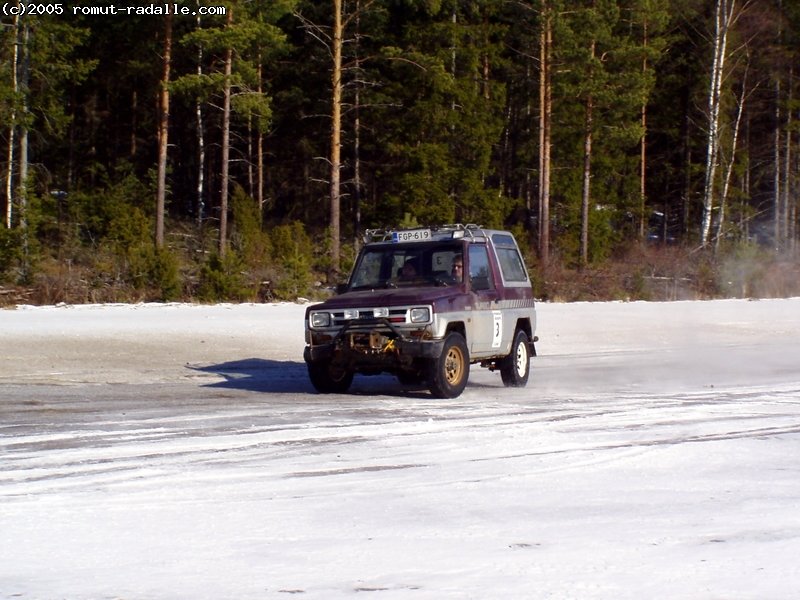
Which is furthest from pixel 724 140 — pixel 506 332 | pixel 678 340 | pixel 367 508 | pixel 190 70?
pixel 367 508

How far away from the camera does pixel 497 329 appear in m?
15.5

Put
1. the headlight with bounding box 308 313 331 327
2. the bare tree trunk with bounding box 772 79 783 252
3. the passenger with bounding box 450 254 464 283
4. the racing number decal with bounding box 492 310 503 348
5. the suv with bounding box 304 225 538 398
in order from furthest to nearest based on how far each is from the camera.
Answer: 1. the bare tree trunk with bounding box 772 79 783 252
2. the racing number decal with bounding box 492 310 503 348
3. the passenger with bounding box 450 254 464 283
4. the headlight with bounding box 308 313 331 327
5. the suv with bounding box 304 225 538 398

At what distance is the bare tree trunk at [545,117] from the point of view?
1756 inches

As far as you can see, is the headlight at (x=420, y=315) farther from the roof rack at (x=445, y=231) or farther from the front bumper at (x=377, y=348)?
the roof rack at (x=445, y=231)

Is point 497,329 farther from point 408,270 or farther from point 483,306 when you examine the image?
point 408,270

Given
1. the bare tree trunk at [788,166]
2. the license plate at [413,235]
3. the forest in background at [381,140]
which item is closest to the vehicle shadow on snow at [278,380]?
the license plate at [413,235]

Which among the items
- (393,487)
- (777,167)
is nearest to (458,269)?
(393,487)

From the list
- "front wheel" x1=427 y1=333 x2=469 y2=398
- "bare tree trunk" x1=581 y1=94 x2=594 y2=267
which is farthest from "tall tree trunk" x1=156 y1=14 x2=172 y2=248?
"front wheel" x1=427 y1=333 x2=469 y2=398

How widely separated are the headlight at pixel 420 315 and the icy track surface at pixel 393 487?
983mm

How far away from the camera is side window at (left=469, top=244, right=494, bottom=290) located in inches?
588

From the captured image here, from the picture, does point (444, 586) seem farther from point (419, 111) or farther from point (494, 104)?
point (494, 104)

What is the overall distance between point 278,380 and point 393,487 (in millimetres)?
8947

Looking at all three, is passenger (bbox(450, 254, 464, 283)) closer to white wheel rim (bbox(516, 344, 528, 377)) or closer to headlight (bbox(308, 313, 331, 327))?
headlight (bbox(308, 313, 331, 327))

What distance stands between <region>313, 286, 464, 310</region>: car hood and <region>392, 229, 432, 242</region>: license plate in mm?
813
